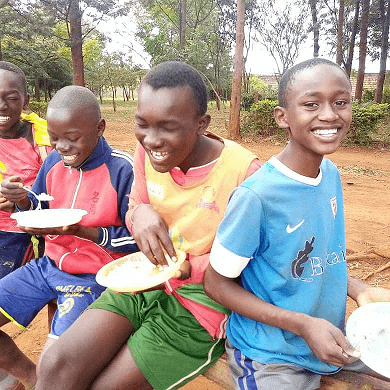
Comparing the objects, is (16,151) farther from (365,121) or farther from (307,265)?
(365,121)

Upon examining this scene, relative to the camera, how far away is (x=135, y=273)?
158 cm

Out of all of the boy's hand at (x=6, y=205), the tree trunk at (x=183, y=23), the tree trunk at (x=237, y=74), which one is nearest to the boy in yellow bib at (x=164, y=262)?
the boy's hand at (x=6, y=205)

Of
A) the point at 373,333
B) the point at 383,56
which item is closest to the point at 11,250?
the point at 373,333

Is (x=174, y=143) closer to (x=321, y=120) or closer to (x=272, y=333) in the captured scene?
(x=321, y=120)

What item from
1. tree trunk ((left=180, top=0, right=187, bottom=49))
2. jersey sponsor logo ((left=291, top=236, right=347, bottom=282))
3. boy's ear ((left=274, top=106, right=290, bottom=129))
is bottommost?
jersey sponsor logo ((left=291, top=236, right=347, bottom=282))

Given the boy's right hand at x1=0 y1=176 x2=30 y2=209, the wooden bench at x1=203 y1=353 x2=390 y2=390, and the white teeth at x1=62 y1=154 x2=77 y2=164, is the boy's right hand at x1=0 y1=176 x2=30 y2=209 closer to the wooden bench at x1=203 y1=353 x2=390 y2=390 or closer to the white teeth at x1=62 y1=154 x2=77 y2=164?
the white teeth at x1=62 y1=154 x2=77 y2=164

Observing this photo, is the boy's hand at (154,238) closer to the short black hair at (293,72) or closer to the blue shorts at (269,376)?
the blue shorts at (269,376)

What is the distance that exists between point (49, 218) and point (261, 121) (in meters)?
11.5

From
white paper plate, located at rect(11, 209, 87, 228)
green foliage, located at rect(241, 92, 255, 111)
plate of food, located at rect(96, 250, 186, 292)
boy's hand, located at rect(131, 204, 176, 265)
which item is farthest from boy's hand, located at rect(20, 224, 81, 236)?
green foliage, located at rect(241, 92, 255, 111)

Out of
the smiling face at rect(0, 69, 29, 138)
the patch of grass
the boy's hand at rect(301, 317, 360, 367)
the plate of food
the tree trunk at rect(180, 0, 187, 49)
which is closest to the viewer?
the boy's hand at rect(301, 317, 360, 367)

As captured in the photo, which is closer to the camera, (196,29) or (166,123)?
(166,123)

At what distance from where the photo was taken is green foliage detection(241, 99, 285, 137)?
40.8ft

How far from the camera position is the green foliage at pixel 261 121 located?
40.8 feet

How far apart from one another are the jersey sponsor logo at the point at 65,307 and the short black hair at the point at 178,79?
103 cm
